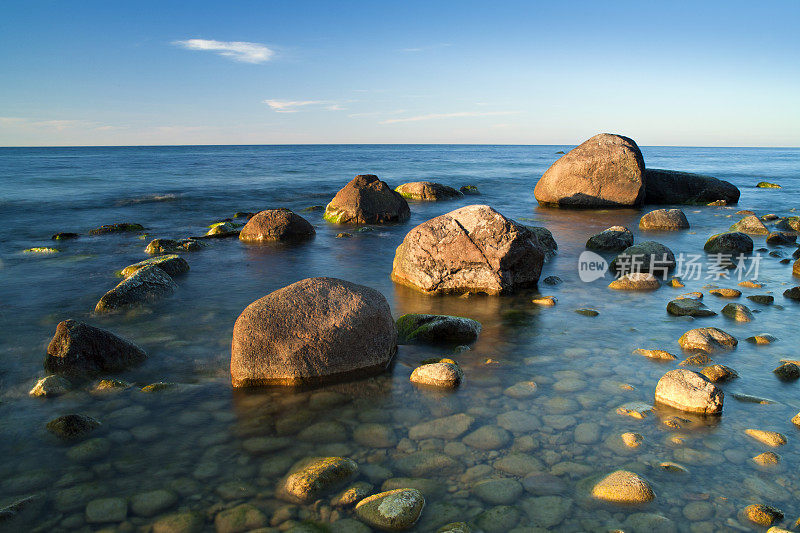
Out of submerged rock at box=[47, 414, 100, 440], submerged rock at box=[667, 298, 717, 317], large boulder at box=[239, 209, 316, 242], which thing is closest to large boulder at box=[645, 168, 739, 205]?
large boulder at box=[239, 209, 316, 242]

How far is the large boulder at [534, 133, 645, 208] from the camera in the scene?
679 inches

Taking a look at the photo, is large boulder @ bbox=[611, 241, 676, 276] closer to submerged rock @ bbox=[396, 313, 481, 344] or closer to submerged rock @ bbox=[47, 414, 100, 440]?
submerged rock @ bbox=[396, 313, 481, 344]

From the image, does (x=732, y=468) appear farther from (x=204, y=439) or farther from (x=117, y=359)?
(x=117, y=359)

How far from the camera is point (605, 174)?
1733 cm

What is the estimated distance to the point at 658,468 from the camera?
12.1 feet

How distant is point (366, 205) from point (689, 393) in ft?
39.0

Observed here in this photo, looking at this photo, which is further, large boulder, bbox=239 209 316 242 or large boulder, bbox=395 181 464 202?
large boulder, bbox=395 181 464 202

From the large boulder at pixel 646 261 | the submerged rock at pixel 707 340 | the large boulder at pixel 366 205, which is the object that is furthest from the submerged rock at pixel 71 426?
the large boulder at pixel 366 205

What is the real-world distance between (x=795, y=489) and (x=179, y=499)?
3925 mm

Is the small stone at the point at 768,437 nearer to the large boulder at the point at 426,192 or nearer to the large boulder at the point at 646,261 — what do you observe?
the large boulder at the point at 646,261

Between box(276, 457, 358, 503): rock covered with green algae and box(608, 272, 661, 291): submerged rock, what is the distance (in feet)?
19.4

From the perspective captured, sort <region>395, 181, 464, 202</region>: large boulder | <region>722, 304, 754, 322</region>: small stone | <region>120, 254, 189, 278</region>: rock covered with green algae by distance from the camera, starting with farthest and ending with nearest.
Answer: <region>395, 181, 464, 202</region>: large boulder
<region>120, 254, 189, 278</region>: rock covered with green algae
<region>722, 304, 754, 322</region>: small stone

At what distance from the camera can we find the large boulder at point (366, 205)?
15.5m

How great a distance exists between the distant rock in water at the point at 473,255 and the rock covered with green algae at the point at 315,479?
4559 millimetres
